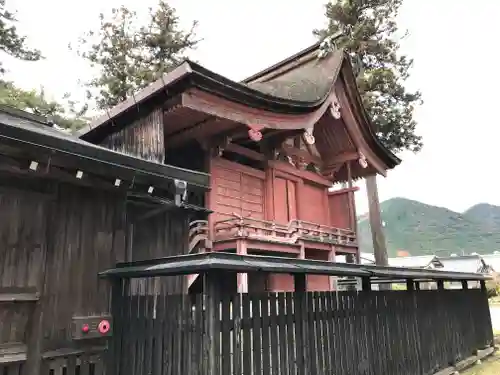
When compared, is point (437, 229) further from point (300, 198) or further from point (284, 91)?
point (284, 91)

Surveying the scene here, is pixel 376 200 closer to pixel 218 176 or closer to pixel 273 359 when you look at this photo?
pixel 218 176

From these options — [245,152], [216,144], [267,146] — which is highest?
[267,146]

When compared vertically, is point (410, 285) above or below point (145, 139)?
below

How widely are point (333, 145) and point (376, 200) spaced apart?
576 centimetres

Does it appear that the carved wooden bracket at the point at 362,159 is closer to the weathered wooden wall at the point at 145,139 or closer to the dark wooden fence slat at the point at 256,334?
the weathered wooden wall at the point at 145,139

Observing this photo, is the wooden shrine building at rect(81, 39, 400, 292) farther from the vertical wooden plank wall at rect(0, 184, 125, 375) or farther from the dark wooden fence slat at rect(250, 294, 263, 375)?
the dark wooden fence slat at rect(250, 294, 263, 375)

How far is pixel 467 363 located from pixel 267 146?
7597 mm

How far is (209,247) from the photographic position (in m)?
9.94

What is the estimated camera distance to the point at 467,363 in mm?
9391

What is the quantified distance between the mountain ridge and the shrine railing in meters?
80.8

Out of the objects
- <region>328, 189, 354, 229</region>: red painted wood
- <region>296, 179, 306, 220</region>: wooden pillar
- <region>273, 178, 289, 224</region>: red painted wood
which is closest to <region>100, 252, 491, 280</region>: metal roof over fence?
<region>273, 178, 289, 224</region>: red painted wood

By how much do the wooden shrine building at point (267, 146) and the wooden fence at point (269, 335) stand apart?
3.53m

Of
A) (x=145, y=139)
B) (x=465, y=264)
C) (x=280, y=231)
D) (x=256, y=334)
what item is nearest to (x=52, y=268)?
(x=256, y=334)

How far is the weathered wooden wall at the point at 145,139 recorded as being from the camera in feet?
25.3
